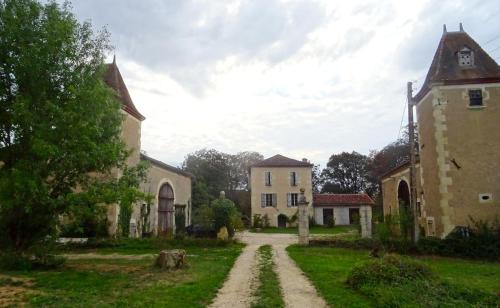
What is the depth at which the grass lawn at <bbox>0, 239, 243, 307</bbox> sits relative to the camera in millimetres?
7160

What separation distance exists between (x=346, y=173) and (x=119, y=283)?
53.9 meters

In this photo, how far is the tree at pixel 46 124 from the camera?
9.84 m

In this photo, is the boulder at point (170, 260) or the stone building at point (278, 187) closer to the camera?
the boulder at point (170, 260)

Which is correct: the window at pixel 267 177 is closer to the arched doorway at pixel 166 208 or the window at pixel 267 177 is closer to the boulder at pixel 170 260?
the arched doorway at pixel 166 208

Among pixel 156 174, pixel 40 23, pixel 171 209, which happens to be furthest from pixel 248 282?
pixel 171 209

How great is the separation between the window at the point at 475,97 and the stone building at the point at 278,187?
23.0m

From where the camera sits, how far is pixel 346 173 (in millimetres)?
60062

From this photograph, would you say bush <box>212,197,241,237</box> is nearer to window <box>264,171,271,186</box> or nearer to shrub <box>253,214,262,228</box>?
shrub <box>253,214,262,228</box>

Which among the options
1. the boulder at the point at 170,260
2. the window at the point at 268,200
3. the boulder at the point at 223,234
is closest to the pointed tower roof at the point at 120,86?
the boulder at the point at 223,234

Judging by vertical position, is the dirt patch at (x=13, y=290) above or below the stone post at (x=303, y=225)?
below

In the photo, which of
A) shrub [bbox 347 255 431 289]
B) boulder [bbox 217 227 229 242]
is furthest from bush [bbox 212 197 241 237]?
shrub [bbox 347 255 431 289]

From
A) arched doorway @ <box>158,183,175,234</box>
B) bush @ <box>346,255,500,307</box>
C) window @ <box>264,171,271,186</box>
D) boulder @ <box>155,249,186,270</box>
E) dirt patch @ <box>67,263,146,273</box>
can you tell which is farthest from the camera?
window @ <box>264,171,271,186</box>

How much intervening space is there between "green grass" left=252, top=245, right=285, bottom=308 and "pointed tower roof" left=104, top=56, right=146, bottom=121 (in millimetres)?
12333

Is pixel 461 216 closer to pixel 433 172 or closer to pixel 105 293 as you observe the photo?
pixel 433 172
